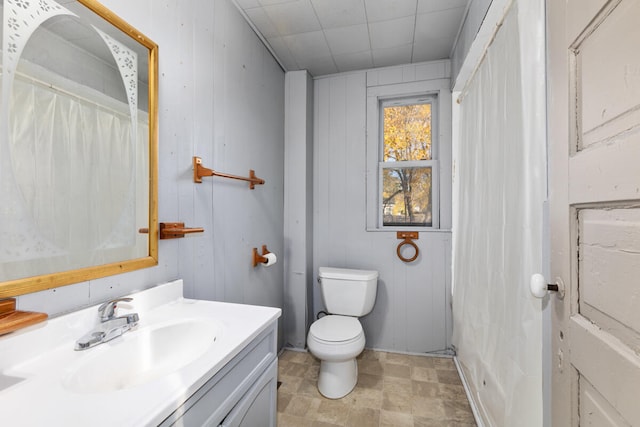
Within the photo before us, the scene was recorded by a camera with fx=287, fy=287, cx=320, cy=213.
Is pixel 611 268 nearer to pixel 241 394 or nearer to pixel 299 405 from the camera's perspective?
pixel 241 394

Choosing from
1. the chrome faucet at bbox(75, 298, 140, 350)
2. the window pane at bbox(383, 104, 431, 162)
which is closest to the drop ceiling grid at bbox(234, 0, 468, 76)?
the window pane at bbox(383, 104, 431, 162)

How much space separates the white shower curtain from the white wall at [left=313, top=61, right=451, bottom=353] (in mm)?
392

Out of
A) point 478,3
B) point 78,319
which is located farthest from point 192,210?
point 478,3

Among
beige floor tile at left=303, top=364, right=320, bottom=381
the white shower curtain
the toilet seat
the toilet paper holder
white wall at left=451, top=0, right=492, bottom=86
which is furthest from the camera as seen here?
beige floor tile at left=303, top=364, right=320, bottom=381

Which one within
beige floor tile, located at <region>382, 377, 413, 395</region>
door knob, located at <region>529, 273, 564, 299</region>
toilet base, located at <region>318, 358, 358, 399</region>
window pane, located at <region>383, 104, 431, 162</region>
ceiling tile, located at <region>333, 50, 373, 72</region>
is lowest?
beige floor tile, located at <region>382, 377, 413, 395</region>

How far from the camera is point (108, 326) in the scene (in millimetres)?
903

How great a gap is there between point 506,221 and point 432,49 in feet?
5.18

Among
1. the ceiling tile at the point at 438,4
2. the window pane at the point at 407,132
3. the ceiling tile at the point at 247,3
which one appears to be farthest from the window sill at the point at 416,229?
the ceiling tile at the point at 247,3

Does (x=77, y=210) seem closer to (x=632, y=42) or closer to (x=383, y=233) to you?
(x=632, y=42)

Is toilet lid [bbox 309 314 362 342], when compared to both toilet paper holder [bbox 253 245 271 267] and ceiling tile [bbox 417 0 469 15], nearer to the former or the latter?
toilet paper holder [bbox 253 245 271 267]

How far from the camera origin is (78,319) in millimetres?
874

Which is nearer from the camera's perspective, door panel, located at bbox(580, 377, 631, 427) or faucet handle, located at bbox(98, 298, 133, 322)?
door panel, located at bbox(580, 377, 631, 427)

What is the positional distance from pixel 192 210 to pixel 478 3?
1.82m

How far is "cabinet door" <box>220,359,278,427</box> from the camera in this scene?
0.88 metres
